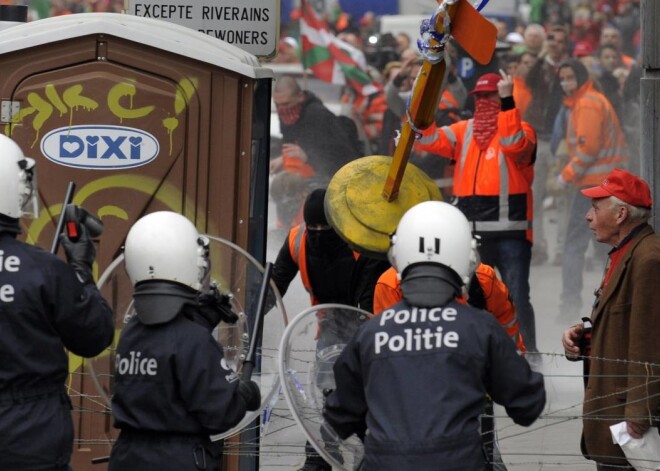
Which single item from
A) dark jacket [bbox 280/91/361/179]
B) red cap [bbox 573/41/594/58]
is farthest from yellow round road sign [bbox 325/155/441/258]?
red cap [bbox 573/41/594/58]

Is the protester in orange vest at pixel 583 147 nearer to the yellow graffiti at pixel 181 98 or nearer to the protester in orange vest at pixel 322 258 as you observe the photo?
the protester in orange vest at pixel 322 258

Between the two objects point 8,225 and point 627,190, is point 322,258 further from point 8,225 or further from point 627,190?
point 8,225

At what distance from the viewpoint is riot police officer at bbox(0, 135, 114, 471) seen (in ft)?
16.2

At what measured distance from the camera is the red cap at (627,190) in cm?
629

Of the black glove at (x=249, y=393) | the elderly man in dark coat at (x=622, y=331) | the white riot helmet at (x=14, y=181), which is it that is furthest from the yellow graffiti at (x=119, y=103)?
the elderly man in dark coat at (x=622, y=331)

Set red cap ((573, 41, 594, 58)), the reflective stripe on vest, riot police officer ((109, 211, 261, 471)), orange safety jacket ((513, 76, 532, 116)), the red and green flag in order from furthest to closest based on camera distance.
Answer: the red and green flag < red cap ((573, 41, 594, 58)) < orange safety jacket ((513, 76, 532, 116)) < the reflective stripe on vest < riot police officer ((109, 211, 261, 471))

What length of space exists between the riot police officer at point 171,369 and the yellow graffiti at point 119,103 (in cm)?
141

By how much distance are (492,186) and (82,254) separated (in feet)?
16.9

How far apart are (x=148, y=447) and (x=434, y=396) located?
1.04 metres

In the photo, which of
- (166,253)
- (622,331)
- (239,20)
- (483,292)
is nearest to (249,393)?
(166,253)

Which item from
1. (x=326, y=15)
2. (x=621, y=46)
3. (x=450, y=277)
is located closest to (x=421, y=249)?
(x=450, y=277)

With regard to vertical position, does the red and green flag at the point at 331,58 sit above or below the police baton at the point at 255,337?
above

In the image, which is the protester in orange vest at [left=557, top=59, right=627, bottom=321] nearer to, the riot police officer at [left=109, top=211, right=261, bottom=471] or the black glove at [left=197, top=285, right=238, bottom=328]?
the black glove at [left=197, top=285, right=238, bottom=328]

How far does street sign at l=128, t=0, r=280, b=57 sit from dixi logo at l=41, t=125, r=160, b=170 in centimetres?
176
